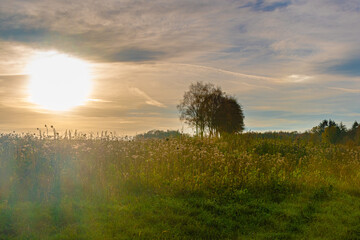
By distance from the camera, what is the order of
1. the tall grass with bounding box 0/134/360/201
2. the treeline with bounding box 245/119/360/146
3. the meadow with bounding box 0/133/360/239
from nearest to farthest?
the meadow with bounding box 0/133/360/239 < the tall grass with bounding box 0/134/360/201 < the treeline with bounding box 245/119/360/146

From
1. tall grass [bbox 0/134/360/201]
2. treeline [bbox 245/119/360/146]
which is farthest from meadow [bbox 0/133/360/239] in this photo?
treeline [bbox 245/119/360/146]

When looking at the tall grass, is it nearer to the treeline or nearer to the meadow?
the meadow

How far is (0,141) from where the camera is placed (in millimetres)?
11000

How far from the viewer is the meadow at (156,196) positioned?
656 centimetres

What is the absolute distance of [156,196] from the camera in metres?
8.35

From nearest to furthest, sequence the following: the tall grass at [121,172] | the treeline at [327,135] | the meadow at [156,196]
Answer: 1. the meadow at [156,196]
2. the tall grass at [121,172]
3. the treeline at [327,135]

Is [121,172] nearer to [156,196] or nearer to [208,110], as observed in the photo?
[156,196]

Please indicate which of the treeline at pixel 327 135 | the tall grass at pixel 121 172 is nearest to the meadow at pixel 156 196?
the tall grass at pixel 121 172

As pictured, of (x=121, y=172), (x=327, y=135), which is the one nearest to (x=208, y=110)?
(x=121, y=172)

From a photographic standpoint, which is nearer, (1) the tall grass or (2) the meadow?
(2) the meadow

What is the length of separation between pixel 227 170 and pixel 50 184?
5863 millimetres

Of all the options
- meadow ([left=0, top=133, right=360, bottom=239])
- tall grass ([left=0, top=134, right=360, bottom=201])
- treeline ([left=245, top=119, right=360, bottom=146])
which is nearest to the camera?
meadow ([left=0, top=133, right=360, bottom=239])

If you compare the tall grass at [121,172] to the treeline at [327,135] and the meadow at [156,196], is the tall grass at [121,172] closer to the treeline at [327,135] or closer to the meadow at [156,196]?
the meadow at [156,196]

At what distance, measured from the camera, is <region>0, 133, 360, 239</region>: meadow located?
258 inches
